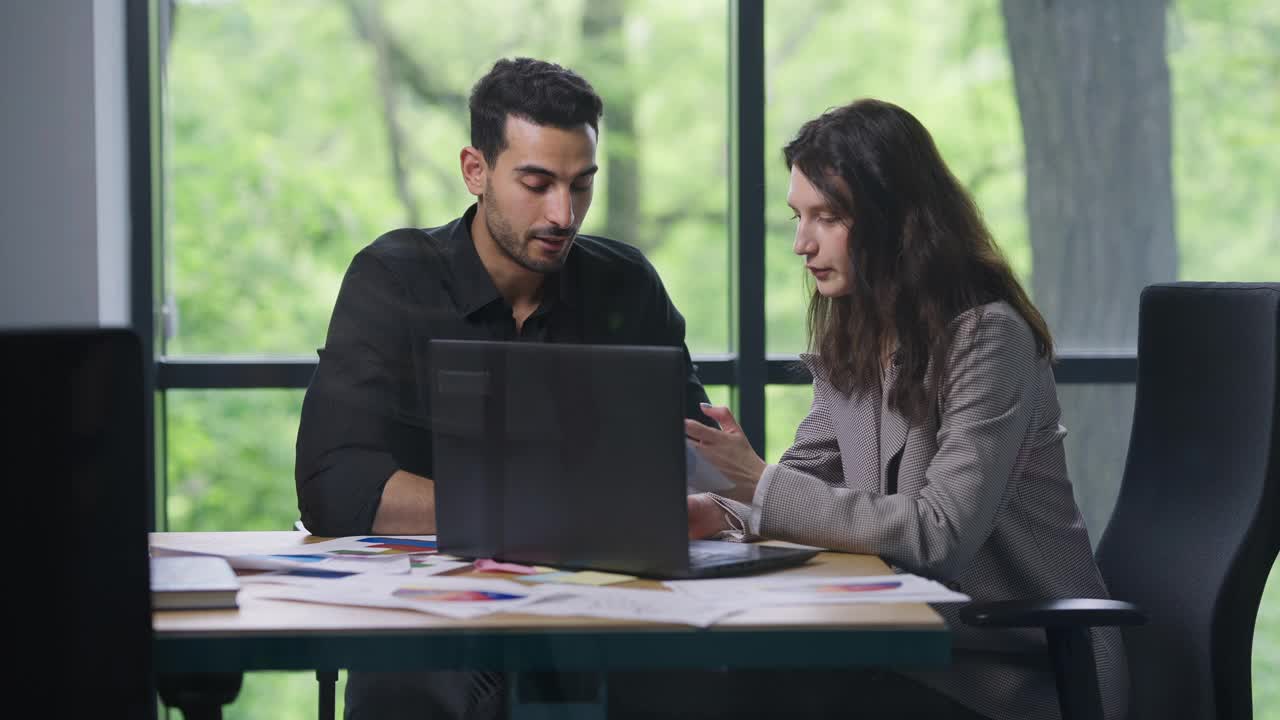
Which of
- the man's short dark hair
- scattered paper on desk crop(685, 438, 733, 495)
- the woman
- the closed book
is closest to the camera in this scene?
the closed book

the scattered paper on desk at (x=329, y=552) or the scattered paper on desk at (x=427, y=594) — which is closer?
the scattered paper on desk at (x=427, y=594)

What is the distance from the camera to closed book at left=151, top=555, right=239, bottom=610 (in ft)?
4.90

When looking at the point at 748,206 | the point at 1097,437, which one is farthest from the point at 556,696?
the point at 1097,437

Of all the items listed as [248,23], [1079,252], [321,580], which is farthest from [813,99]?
[321,580]

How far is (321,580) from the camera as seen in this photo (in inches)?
64.8

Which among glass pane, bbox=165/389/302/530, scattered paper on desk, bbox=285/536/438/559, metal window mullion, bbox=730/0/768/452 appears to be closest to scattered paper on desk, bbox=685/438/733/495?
scattered paper on desk, bbox=285/536/438/559

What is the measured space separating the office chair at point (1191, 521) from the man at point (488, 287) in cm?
79

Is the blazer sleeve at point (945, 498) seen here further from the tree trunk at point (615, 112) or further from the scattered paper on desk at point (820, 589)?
the tree trunk at point (615, 112)

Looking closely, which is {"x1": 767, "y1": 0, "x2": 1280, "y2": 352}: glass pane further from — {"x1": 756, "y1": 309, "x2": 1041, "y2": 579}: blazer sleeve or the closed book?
the closed book

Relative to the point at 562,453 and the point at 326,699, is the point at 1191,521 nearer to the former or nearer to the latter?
the point at 562,453

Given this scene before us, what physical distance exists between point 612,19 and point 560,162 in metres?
1.12

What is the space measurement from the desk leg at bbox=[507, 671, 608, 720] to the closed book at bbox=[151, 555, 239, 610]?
335mm

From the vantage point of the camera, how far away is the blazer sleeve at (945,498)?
1.81 metres

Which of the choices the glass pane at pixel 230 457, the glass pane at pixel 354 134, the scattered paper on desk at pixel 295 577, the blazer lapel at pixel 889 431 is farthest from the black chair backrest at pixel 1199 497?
the glass pane at pixel 230 457
